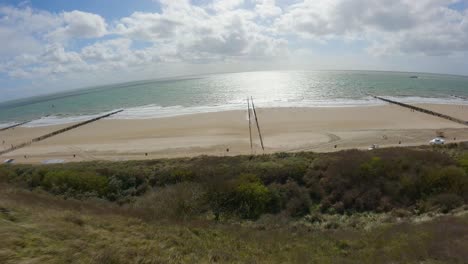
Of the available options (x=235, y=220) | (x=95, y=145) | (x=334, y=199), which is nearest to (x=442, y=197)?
(x=334, y=199)

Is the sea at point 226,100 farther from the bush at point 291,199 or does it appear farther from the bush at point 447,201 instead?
the bush at point 447,201

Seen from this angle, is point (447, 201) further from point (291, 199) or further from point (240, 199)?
point (240, 199)

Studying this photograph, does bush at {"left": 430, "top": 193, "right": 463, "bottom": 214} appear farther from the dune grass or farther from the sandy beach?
the sandy beach

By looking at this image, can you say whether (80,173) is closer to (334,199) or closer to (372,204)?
(334,199)

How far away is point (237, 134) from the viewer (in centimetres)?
3575

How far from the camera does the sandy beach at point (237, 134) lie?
29.7 m

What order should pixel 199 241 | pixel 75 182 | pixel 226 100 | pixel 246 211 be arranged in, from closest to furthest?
pixel 199 241, pixel 246 211, pixel 75 182, pixel 226 100

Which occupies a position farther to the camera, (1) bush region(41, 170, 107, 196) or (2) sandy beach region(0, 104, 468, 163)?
(2) sandy beach region(0, 104, 468, 163)

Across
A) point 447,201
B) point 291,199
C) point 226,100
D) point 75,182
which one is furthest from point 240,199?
point 226,100

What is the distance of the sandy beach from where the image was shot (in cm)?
2966

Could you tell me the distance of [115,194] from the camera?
1783cm

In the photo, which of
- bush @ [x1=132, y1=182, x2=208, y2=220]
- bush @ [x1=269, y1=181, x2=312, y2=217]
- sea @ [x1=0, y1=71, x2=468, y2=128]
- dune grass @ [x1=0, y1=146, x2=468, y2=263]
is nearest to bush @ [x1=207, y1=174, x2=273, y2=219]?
dune grass @ [x1=0, y1=146, x2=468, y2=263]

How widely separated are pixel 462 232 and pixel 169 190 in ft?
44.3

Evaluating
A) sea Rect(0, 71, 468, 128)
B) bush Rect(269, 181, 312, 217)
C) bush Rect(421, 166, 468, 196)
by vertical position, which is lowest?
bush Rect(269, 181, 312, 217)
